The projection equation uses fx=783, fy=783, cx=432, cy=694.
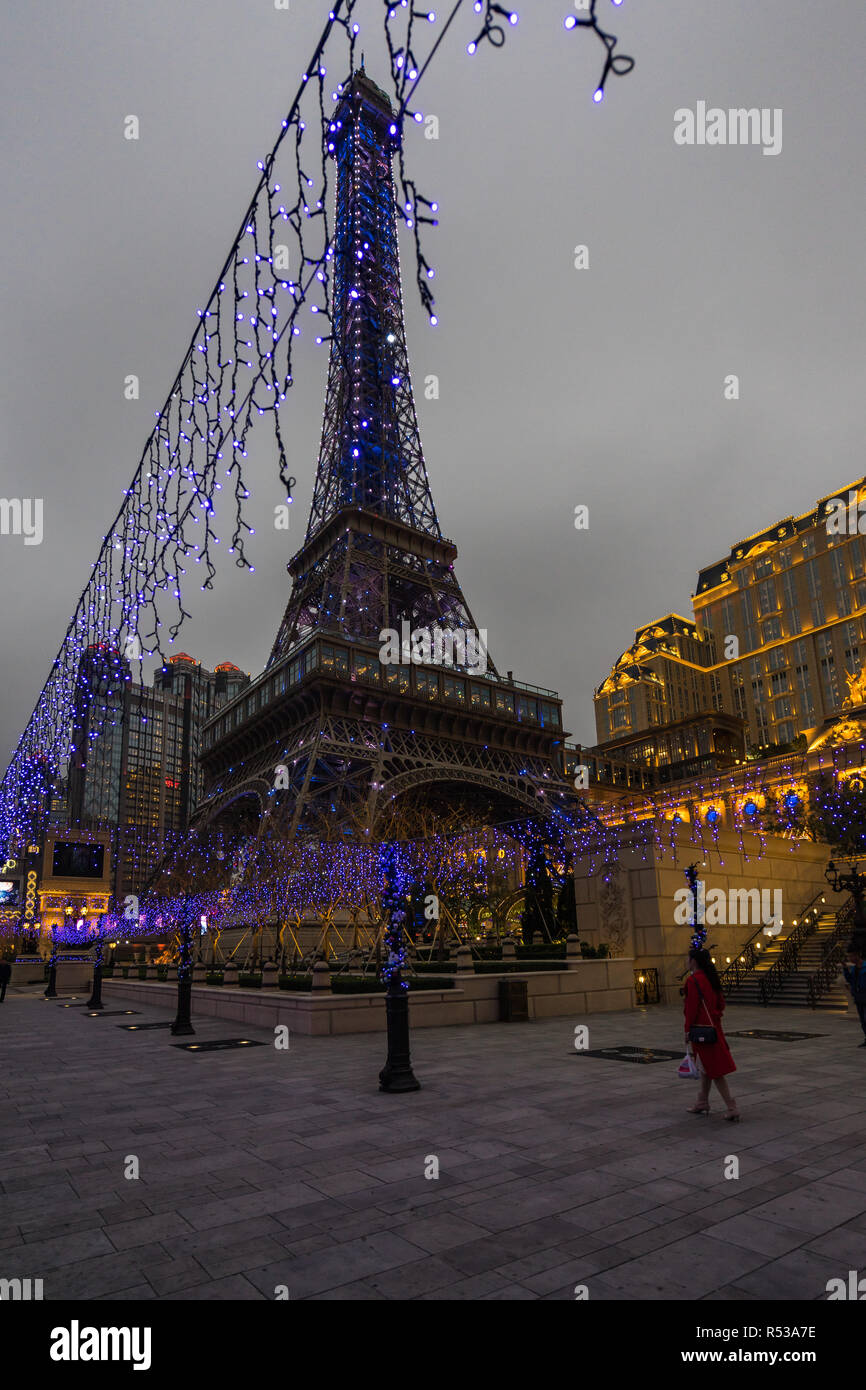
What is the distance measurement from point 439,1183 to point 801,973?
20.7 metres

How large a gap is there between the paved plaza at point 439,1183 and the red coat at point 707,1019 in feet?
1.87

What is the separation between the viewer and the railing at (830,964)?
22062 millimetres

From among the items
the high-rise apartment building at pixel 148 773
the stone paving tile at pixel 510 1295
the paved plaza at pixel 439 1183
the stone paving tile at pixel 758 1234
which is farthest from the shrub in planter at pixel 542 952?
the high-rise apartment building at pixel 148 773

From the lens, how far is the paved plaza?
187 inches

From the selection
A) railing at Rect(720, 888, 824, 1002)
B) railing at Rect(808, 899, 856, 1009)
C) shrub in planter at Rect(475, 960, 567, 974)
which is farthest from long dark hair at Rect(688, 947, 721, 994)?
railing at Rect(720, 888, 824, 1002)

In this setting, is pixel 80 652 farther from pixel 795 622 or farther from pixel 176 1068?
pixel 795 622

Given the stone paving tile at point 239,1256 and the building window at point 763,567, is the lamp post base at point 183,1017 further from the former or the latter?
the building window at point 763,567

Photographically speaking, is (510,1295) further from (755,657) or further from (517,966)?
(755,657)

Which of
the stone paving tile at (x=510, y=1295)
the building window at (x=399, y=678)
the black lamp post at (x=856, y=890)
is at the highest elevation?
the building window at (x=399, y=678)

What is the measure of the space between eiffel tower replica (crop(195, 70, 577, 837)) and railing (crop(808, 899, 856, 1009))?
23.1 metres

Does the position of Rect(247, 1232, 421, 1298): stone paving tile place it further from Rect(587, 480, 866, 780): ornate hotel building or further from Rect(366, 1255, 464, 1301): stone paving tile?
Rect(587, 480, 866, 780): ornate hotel building

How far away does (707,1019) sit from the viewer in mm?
9031

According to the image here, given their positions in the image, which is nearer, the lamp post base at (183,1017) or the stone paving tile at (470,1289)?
the stone paving tile at (470,1289)
